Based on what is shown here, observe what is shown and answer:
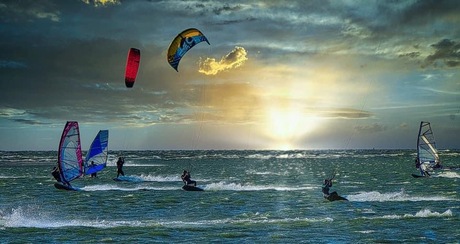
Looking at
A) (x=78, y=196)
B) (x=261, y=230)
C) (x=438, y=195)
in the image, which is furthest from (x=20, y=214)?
(x=438, y=195)

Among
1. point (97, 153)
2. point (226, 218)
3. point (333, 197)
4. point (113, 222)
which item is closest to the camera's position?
point (113, 222)

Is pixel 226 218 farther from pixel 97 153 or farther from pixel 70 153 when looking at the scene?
pixel 97 153

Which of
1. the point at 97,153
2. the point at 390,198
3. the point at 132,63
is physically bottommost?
the point at 390,198

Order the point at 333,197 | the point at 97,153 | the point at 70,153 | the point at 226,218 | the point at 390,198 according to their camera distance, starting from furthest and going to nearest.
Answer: the point at 97,153 → the point at 390,198 → the point at 333,197 → the point at 70,153 → the point at 226,218

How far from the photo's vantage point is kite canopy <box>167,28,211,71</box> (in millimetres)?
30000

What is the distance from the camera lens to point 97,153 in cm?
4734

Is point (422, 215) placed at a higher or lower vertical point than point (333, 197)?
lower

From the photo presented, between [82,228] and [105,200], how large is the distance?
1345cm

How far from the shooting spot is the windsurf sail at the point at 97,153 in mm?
46519

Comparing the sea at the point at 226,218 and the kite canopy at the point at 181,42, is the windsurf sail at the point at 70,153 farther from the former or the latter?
the kite canopy at the point at 181,42

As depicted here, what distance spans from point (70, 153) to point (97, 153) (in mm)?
12187

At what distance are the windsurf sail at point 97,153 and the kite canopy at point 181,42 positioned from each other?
63.4 ft

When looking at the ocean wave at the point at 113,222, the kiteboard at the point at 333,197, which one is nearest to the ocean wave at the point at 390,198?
the kiteboard at the point at 333,197

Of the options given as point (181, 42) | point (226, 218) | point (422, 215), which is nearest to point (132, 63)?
point (181, 42)
